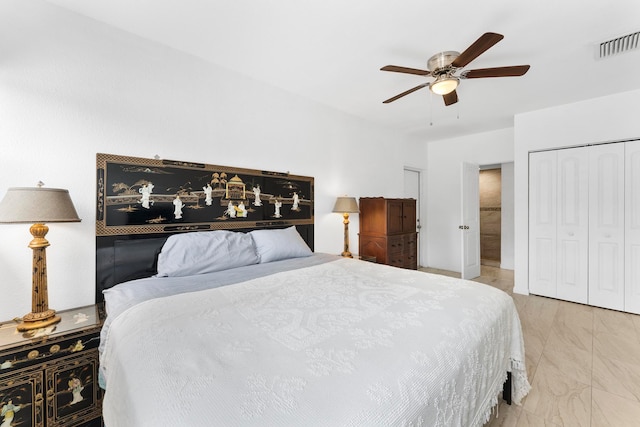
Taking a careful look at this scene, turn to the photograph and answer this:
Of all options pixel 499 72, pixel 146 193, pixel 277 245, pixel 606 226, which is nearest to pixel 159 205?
pixel 146 193

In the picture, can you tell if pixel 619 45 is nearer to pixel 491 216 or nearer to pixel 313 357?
pixel 313 357

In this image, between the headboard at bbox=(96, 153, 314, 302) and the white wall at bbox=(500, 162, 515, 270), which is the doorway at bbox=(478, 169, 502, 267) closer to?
the white wall at bbox=(500, 162, 515, 270)

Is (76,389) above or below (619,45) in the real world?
below

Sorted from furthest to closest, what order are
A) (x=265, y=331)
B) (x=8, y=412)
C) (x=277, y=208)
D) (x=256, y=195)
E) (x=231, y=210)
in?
(x=277, y=208), (x=256, y=195), (x=231, y=210), (x=8, y=412), (x=265, y=331)

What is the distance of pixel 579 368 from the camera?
2.15m

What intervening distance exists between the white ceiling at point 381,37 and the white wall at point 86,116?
0.18 m

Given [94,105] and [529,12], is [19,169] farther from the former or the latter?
[529,12]

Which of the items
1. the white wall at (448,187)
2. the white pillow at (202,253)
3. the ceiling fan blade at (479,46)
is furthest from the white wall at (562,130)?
the white pillow at (202,253)

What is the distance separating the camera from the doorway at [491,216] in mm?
5930

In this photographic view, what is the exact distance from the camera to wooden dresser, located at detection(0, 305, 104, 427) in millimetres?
1350

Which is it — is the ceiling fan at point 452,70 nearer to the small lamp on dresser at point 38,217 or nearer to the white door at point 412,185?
the small lamp on dresser at point 38,217

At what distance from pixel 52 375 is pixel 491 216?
23.2ft

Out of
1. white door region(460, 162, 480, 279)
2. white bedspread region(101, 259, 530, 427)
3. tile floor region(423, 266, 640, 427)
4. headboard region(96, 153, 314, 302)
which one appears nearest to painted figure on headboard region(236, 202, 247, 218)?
headboard region(96, 153, 314, 302)

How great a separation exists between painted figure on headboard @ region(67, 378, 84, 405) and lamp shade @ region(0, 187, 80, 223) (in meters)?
0.91
